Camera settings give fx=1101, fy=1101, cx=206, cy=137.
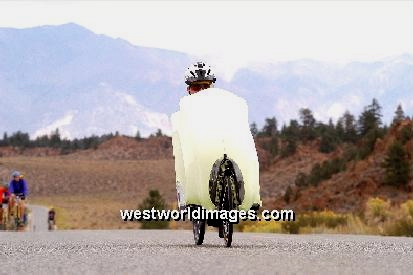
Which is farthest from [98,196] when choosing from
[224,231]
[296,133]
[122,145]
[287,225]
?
[224,231]

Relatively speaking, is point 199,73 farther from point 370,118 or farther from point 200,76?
point 370,118

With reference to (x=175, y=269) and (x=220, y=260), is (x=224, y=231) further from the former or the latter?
(x=175, y=269)

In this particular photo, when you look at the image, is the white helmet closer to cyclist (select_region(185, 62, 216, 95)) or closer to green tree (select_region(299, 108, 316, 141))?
cyclist (select_region(185, 62, 216, 95))

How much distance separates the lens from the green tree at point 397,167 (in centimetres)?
4388

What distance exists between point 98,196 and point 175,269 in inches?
3650

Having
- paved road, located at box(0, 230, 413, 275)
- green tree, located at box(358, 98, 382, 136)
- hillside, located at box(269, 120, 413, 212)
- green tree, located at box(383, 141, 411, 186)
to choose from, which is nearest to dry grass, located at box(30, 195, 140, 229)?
Answer: hillside, located at box(269, 120, 413, 212)

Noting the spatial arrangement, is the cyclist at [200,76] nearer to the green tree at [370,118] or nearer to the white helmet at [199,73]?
the white helmet at [199,73]

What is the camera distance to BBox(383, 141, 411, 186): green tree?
43.9 metres

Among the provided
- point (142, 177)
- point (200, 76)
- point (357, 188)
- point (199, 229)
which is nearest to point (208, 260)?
point (199, 229)

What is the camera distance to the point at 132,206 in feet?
287

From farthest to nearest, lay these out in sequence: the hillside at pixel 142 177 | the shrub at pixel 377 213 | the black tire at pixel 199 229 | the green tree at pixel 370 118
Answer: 1. the green tree at pixel 370 118
2. the hillside at pixel 142 177
3. the shrub at pixel 377 213
4. the black tire at pixel 199 229

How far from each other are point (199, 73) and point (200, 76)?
45 mm

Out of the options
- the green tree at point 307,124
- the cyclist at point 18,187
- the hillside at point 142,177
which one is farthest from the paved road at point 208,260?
the green tree at point 307,124

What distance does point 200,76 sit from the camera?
50.4 ft
